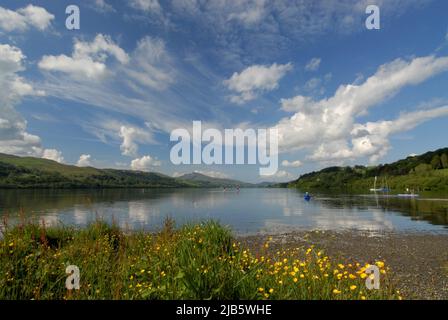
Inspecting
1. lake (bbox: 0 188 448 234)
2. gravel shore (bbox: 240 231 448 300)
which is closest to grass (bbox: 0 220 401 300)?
lake (bbox: 0 188 448 234)

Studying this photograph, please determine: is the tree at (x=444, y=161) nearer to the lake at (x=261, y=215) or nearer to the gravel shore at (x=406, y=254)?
A: the lake at (x=261, y=215)

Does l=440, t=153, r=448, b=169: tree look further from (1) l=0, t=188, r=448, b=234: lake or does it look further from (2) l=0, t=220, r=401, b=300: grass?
(2) l=0, t=220, r=401, b=300: grass

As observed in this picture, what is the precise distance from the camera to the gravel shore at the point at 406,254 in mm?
11012

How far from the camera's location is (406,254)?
18.3 metres

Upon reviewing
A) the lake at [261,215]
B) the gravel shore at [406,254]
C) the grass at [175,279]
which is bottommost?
the lake at [261,215]

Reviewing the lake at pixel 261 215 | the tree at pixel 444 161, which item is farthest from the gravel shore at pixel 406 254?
the tree at pixel 444 161

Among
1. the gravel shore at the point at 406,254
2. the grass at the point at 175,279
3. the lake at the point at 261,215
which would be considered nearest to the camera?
the grass at the point at 175,279

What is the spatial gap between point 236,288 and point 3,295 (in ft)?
16.8

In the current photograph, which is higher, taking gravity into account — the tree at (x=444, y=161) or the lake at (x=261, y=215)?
the tree at (x=444, y=161)

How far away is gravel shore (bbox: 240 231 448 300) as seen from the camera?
11.0m

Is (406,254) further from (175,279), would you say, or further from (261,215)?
(261,215)

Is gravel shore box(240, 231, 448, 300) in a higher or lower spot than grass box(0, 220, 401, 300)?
lower

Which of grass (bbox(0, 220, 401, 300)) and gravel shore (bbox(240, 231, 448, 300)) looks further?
gravel shore (bbox(240, 231, 448, 300))
